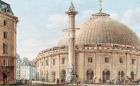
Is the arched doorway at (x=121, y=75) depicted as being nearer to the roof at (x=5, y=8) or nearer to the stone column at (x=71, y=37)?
the stone column at (x=71, y=37)

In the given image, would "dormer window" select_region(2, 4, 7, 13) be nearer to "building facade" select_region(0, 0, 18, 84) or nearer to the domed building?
"building facade" select_region(0, 0, 18, 84)

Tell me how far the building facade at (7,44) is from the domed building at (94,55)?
22674 millimetres

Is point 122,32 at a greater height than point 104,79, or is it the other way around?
point 122,32

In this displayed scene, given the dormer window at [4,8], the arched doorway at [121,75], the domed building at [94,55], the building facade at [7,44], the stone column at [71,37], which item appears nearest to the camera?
the building facade at [7,44]

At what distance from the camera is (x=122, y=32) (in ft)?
409

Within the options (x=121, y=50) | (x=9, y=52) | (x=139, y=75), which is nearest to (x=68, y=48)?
(x=121, y=50)

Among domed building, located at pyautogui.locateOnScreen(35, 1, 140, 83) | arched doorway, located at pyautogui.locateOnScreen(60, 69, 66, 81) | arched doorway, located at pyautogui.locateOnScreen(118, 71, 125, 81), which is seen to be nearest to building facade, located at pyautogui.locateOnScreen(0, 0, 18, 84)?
domed building, located at pyautogui.locateOnScreen(35, 1, 140, 83)

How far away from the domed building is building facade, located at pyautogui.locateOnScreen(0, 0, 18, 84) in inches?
893

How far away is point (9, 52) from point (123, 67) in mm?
38389

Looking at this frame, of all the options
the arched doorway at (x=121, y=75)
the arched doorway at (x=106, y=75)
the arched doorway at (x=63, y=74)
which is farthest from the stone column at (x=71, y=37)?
the arched doorway at (x=121, y=75)

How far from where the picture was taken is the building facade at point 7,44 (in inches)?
3388

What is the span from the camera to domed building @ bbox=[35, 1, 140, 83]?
114125 millimetres

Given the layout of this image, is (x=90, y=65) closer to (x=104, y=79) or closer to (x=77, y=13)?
(x=104, y=79)

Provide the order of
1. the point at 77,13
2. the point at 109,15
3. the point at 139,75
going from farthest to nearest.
→ the point at 109,15 < the point at 139,75 < the point at 77,13
